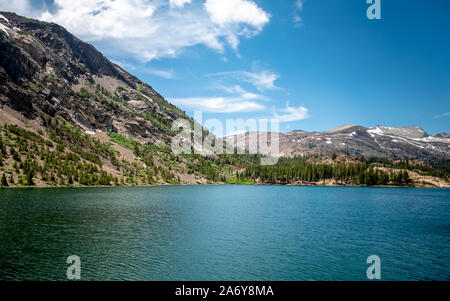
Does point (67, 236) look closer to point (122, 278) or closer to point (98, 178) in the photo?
point (122, 278)

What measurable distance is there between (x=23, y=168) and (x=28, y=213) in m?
73.6

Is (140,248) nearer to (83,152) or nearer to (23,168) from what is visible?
(23,168)

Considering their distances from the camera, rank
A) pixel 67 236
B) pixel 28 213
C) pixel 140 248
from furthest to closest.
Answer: pixel 28 213 → pixel 67 236 → pixel 140 248

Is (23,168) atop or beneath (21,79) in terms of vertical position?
beneath

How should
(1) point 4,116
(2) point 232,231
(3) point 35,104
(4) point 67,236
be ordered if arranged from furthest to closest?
1. (3) point 35,104
2. (1) point 4,116
3. (2) point 232,231
4. (4) point 67,236

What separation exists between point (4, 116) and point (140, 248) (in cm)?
15425

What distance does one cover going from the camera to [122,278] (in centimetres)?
2777

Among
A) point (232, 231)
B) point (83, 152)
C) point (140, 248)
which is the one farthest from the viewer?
point (83, 152)
